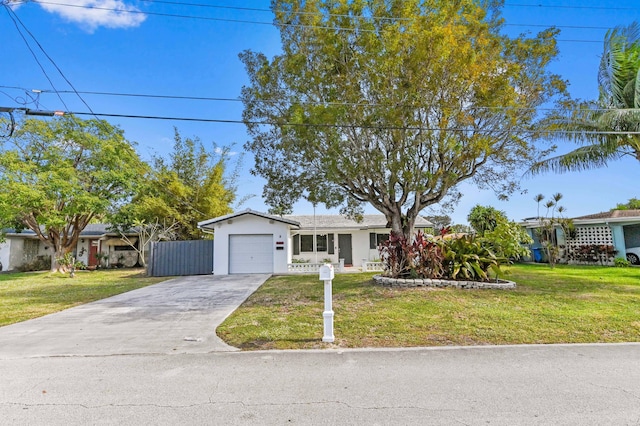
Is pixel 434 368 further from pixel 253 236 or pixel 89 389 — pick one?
pixel 253 236

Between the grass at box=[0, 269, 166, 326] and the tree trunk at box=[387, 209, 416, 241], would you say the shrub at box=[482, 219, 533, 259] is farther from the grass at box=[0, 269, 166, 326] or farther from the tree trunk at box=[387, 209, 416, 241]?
the grass at box=[0, 269, 166, 326]

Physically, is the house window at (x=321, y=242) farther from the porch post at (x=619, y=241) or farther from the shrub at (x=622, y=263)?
the porch post at (x=619, y=241)

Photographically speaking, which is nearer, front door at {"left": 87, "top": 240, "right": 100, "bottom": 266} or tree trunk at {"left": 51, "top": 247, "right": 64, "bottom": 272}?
tree trunk at {"left": 51, "top": 247, "right": 64, "bottom": 272}

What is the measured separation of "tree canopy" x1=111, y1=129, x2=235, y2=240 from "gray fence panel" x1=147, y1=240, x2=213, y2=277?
363 centimetres

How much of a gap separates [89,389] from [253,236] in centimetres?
1394

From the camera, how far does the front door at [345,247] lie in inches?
877

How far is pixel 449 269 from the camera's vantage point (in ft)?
34.8

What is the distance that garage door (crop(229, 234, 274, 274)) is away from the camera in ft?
58.0

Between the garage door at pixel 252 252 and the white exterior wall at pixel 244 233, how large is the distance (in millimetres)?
252

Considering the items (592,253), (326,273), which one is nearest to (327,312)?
(326,273)

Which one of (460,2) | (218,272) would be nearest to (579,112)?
(460,2)

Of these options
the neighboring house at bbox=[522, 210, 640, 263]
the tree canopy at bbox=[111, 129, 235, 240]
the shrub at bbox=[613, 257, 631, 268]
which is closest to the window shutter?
the tree canopy at bbox=[111, 129, 235, 240]

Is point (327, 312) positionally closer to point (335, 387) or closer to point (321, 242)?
point (335, 387)

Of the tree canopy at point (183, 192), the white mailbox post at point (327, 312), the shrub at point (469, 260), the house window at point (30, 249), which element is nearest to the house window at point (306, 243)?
the tree canopy at point (183, 192)
